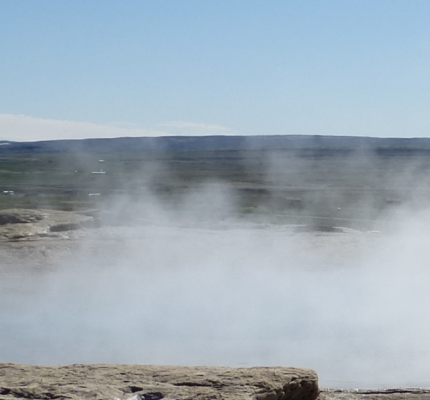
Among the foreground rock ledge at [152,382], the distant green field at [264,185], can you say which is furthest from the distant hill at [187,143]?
the foreground rock ledge at [152,382]

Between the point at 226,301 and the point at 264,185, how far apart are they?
21.9 m

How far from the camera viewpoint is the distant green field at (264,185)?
2380 cm

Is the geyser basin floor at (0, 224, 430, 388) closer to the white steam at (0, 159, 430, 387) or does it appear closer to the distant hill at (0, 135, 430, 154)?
the white steam at (0, 159, 430, 387)

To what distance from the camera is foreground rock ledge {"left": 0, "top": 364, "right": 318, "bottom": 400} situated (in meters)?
4.13

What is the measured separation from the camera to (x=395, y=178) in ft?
123

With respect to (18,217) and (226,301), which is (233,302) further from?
(18,217)

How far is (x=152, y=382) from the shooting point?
4.37 m

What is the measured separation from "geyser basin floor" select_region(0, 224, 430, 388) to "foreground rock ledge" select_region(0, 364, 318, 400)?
2545mm

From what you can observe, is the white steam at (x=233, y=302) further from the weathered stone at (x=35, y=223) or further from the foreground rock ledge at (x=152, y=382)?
the foreground rock ledge at (x=152, y=382)

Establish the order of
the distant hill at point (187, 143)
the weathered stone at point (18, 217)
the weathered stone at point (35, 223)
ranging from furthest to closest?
the distant hill at point (187, 143) < the weathered stone at point (18, 217) < the weathered stone at point (35, 223)

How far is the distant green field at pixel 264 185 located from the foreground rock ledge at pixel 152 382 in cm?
1649

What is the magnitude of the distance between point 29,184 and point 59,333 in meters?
24.9

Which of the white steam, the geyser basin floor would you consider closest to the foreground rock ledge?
the geyser basin floor

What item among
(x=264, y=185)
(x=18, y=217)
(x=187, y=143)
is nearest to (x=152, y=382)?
(x=18, y=217)
